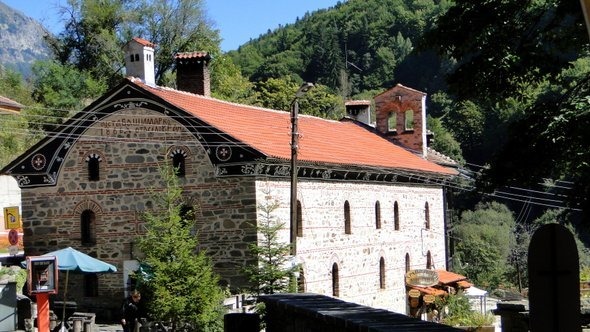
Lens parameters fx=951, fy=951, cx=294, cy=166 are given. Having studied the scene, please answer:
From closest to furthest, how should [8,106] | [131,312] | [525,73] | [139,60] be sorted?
1. [525,73]
2. [131,312]
3. [139,60]
4. [8,106]

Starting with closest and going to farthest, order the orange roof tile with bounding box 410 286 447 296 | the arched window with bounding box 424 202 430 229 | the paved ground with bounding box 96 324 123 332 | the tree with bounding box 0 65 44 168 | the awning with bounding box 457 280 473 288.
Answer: the paved ground with bounding box 96 324 123 332 < the orange roof tile with bounding box 410 286 447 296 < the awning with bounding box 457 280 473 288 < the arched window with bounding box 424 202 430 229 < the tree with bounding box 0 65 44 168

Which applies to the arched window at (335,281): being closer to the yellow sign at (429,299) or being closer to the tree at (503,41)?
the yellow sign at (429,299)

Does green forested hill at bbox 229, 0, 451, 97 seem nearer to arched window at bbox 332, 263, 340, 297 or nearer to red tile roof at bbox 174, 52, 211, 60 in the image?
red tile roof at bbox 174, 52, 211, 60

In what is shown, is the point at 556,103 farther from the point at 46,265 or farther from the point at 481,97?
the point at 46,265

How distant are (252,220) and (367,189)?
27.4ft

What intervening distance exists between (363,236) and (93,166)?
10200 mm

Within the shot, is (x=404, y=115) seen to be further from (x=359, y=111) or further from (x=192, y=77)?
(x=192, y=77)

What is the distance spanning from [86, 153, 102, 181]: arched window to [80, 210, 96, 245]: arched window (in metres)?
1.05

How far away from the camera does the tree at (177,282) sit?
67.9 feet

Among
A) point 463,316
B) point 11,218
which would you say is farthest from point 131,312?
point 463,316

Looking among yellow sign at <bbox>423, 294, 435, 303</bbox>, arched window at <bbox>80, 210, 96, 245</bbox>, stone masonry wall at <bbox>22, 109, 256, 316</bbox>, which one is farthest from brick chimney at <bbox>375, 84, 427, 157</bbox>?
arched window at <bbox>80, 210, 96, 245</bbox>

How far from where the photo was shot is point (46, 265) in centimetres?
1750

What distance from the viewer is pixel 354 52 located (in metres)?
115

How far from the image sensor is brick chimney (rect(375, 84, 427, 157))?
4222 cm
